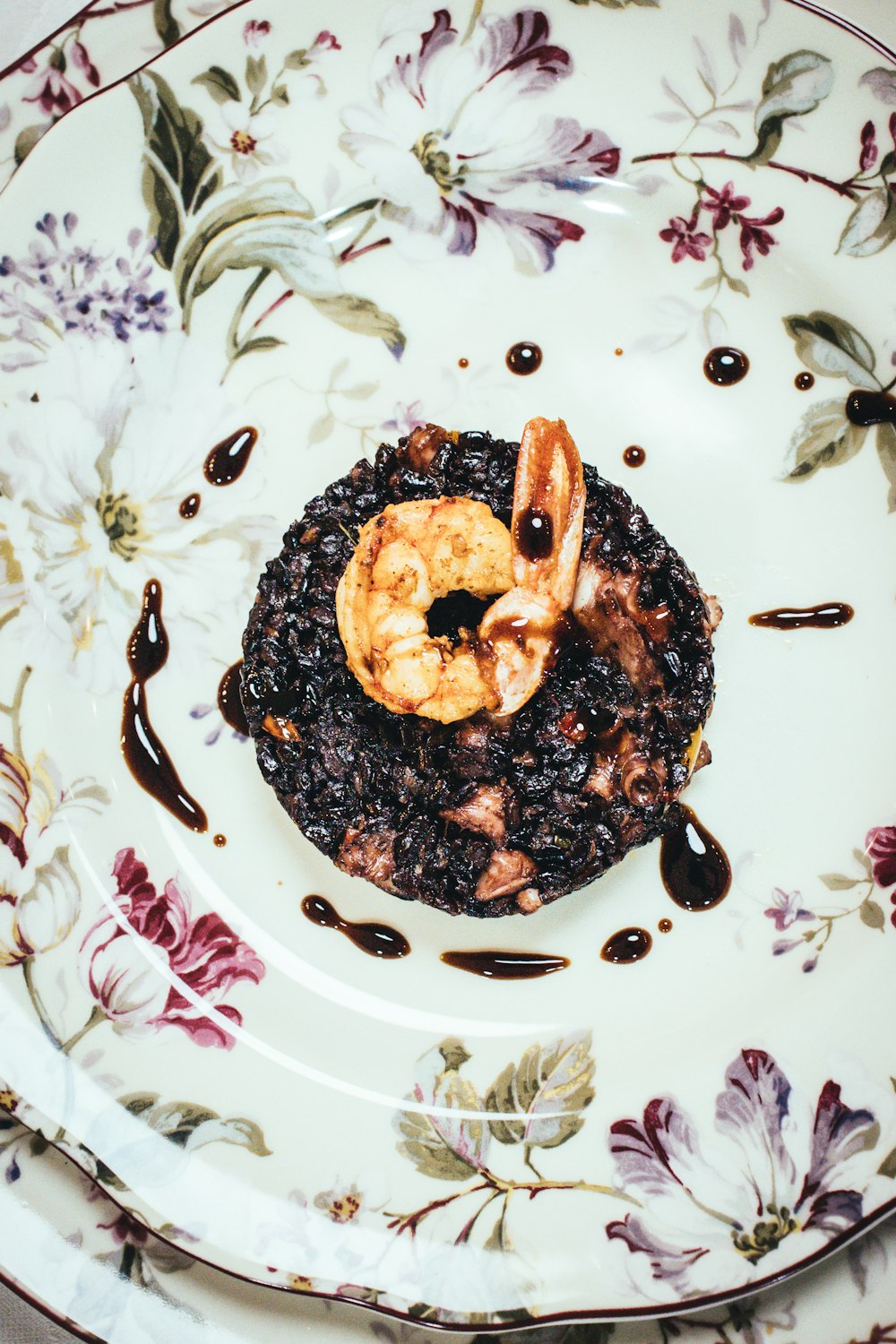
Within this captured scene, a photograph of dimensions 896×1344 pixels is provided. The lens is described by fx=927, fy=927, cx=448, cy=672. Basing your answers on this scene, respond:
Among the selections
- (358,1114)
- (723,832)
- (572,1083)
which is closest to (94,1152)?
(358,1114)

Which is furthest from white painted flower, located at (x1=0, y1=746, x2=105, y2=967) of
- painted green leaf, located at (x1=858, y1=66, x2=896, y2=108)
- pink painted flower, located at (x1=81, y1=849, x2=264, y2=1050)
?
painted green leaf, located at (x1=858, y1=66, x2=896, y2=108)

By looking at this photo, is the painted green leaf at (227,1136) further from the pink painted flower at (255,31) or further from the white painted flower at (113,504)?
the pink painted flower at (255,31)

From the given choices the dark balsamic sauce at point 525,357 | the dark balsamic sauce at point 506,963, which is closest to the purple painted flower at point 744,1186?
the dark balsamic sauce at point 506,963

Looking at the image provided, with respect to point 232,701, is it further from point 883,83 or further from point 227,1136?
point 883,83

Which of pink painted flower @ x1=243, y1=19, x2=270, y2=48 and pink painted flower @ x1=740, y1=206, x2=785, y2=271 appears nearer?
pink painted flower @ x1=243, y1=19, x2=270, y2=48

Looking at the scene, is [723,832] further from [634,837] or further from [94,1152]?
[94,1152]

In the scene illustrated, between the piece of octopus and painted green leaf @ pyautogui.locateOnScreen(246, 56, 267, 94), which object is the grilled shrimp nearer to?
the piece of octopus

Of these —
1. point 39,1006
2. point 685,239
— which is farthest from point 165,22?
point 39,1006
